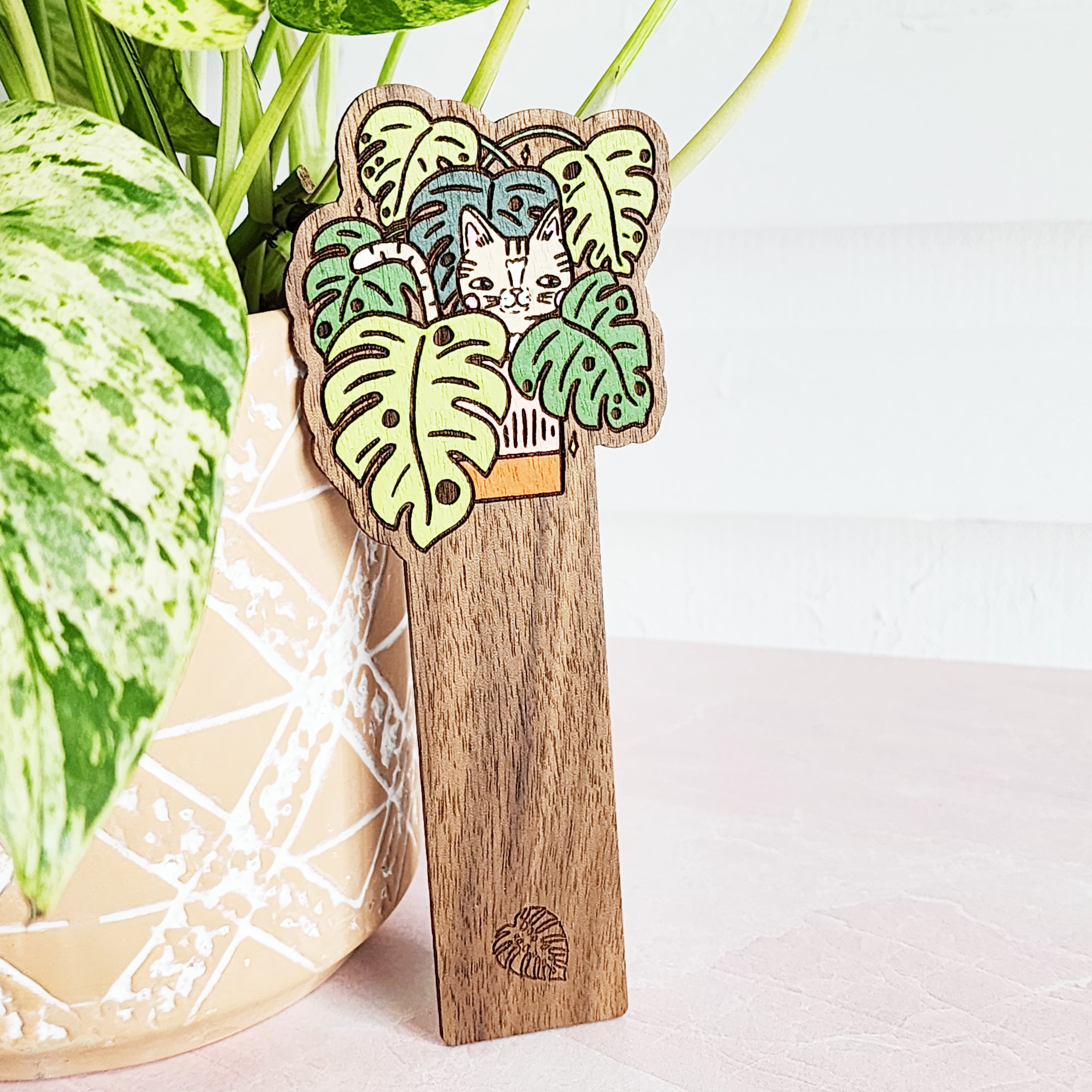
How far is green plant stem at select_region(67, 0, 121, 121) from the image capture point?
29 cm

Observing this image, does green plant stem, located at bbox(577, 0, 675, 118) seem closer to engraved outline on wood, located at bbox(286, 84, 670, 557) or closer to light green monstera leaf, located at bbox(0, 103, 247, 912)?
engraved outline on wood, located at bbox(286, 84, 670, 557)

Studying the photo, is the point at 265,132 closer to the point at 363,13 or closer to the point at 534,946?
the point at 363,13

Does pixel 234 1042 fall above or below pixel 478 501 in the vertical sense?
below

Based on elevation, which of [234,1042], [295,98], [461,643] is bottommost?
[234,1042]

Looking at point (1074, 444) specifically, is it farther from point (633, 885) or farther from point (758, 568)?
point (633, 885)

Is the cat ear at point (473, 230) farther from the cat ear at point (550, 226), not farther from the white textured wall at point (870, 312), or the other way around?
the white textured wall at point (870, 312)

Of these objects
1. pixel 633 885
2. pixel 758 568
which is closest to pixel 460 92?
pixel 758 568

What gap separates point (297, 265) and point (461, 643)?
0.10 m

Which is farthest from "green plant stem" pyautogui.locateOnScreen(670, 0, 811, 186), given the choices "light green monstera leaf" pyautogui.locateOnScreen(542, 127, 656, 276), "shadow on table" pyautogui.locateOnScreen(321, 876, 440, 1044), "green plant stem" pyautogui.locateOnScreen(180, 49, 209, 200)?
"shadow on table" pyautogui.locateOnScreen(321, 876, 440, 1044)

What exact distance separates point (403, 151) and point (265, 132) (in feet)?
0.11

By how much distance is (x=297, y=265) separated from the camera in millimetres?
289

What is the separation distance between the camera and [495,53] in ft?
1.01

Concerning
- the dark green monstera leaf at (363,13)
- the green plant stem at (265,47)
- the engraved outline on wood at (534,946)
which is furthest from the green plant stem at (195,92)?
the engraved outline on wood at (534,946)

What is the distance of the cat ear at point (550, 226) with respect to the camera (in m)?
0.31
